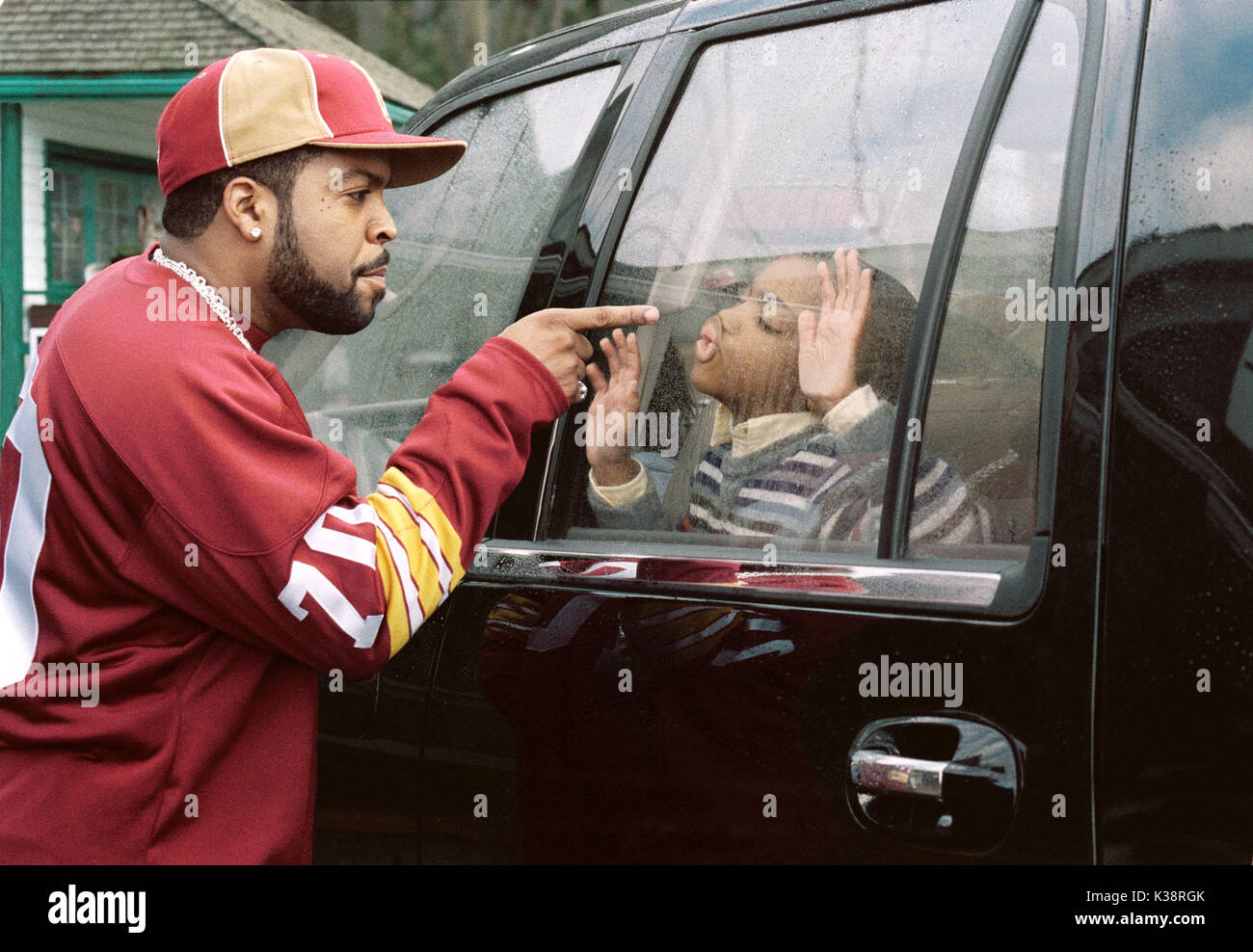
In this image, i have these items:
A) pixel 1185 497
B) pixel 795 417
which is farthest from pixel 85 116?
pixel 1185 497

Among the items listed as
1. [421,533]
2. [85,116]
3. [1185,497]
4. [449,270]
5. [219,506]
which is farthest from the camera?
[85,116]

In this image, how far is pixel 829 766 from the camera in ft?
5.04

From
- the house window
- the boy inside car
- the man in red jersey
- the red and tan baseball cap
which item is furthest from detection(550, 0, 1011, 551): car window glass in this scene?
the house window

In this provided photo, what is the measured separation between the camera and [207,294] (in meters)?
1.80

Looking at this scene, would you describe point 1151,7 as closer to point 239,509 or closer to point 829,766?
point 829,766

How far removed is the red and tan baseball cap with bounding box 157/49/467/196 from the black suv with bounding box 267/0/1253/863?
46 centimetres

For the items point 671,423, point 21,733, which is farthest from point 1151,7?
point 21,733

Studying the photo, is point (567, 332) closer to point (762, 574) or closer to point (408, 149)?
point (408, 149)

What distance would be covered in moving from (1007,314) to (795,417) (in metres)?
0.36

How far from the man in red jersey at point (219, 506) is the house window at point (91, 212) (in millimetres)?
10802

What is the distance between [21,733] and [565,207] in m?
1.17

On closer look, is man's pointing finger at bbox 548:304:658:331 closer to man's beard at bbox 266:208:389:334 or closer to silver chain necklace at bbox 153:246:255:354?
man's beard at bbox 266:208:389:334

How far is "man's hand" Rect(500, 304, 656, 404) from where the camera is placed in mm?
1914
